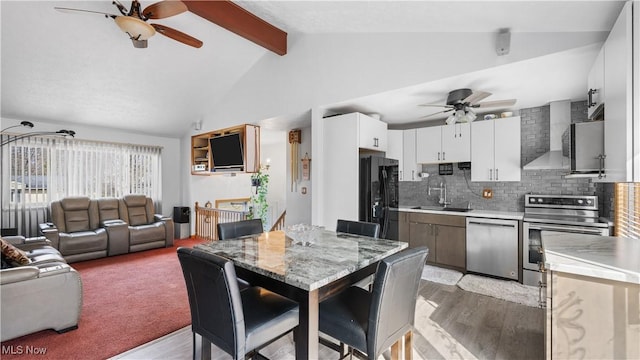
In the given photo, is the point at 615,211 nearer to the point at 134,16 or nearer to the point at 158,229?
the point at 134,16

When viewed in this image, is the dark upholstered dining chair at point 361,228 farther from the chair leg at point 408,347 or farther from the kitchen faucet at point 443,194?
the kitchen faucet at point 443,194

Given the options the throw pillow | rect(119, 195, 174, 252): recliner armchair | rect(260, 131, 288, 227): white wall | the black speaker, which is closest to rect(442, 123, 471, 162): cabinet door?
rect(260, 131, 288, 227): white wall

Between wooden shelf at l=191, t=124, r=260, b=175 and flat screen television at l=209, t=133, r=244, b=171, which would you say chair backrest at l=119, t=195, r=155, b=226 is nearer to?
wooden shelf at l=191, t=124, r=260, b=175

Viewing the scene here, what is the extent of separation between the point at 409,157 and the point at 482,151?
1.04m

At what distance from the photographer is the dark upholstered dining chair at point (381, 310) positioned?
1444 mm

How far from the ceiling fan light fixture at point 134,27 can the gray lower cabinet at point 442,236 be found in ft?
13.0

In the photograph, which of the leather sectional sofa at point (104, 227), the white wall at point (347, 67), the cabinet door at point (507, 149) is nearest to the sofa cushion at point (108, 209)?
the leather sectional sofa at point (104, 227)

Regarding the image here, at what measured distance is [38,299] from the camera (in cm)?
234

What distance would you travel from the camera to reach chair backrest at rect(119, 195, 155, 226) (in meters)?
A: 5.44

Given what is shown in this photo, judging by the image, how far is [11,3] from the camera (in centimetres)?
304

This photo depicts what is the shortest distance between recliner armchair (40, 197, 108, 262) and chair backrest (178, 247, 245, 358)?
4.19 meters

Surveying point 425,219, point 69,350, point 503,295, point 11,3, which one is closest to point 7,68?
point 11,3

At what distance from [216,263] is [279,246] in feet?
2.43

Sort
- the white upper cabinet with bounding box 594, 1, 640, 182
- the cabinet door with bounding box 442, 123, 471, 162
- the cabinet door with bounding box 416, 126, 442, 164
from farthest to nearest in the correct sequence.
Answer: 1. the cabinet door with bounding box 416, 126, 442, 164
2. the cabinet door with bounding box 442, 123, 471, 162
3. the white upper cabinet with bounding box 594, 1, 640, 182
